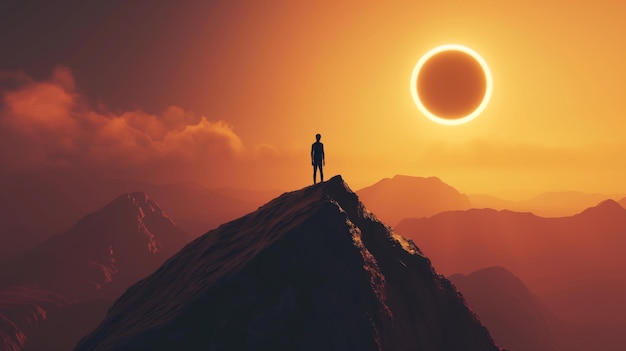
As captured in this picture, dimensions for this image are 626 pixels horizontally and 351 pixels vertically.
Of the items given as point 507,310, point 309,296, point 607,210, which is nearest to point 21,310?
point 507,310

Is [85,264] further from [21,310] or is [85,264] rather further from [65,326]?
[65,326]

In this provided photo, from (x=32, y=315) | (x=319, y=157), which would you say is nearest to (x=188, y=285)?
(x=319, y=157)

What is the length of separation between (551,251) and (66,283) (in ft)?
706

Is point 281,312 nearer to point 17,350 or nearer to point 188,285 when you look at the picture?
point 188,285

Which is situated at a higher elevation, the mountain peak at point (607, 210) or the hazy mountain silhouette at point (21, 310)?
the hazy mountain silhouette at point (21, 310)

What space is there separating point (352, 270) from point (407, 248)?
651cm

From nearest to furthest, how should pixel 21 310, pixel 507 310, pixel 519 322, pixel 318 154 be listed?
pixel 318 154
pixel 519 322
pixel 507 310
pixel 21 310

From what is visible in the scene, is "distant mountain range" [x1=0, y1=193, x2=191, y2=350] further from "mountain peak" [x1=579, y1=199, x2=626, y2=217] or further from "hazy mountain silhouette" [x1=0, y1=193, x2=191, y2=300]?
"mountain peak" [x1=579, y1=199, x2=626, y2=217]

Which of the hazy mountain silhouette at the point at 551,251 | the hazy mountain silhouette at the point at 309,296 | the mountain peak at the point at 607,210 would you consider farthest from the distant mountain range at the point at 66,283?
the mountain peak at the point at 607,210

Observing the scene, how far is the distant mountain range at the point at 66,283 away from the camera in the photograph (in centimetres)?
11438

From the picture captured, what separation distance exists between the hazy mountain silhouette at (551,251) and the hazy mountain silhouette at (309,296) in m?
149

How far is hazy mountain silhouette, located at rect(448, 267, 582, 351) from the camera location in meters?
87.9

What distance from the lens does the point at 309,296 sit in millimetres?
13203

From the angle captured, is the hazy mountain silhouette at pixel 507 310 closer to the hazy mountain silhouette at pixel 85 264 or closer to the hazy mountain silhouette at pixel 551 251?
the hazy mountain silhouette at pixel 551 251
